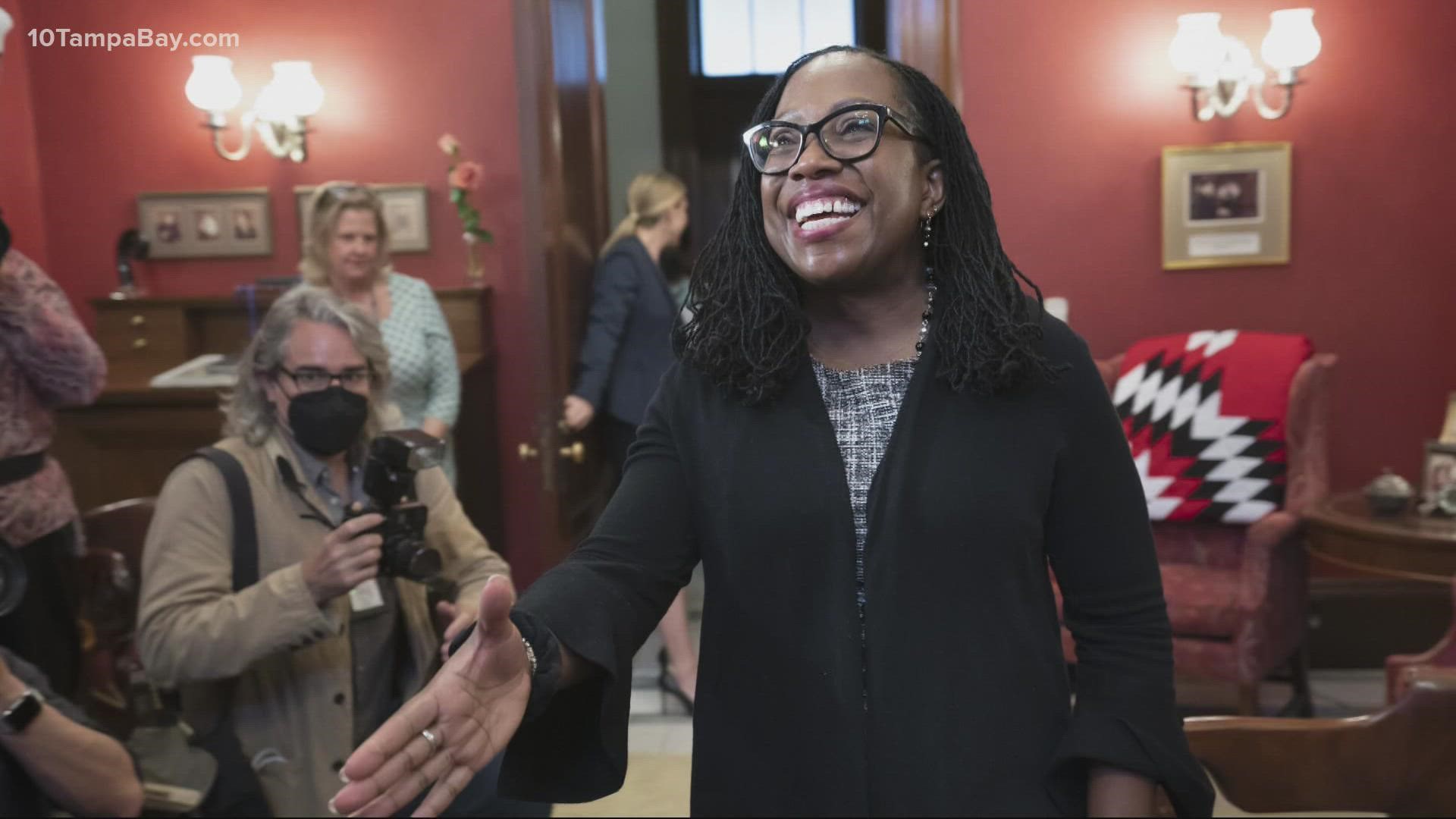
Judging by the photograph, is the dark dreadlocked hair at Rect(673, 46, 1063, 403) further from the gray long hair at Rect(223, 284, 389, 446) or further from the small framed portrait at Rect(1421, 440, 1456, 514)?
the small framed portrait at Rect(1421, 440, 1456, 514)

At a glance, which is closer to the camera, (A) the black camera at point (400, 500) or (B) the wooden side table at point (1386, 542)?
(A) the black camera at point (400, 500)

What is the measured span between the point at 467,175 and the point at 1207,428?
6.59 feet

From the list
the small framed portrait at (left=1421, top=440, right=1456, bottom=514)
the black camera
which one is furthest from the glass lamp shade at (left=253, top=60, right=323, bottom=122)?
the small framed portrait at (left=1421, top=440, right=1456, bottom=514)

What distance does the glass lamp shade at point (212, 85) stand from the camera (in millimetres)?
2121

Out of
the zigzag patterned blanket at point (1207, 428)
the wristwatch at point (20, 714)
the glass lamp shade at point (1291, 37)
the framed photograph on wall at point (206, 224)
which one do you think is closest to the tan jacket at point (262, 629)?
the wristwatch at point (20, 714)

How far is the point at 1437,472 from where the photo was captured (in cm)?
273

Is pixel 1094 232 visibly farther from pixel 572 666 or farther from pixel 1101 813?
pixel 572 666

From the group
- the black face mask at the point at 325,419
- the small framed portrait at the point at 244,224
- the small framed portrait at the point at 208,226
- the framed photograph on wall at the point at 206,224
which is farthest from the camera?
the small framed portrait at the point at 244,224

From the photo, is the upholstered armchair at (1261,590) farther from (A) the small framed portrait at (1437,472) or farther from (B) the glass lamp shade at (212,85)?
(B) the glass lamp shade at (212,85)

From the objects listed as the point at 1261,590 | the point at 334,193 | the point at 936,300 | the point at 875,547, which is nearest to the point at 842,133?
the point at 936,300

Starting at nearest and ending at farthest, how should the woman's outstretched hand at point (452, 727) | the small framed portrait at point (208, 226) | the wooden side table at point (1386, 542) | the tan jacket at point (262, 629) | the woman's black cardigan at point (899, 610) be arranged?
the woman's outstretched hand at point (452, 727)
the woman's black cardigan at point (899, 610)
the tan jacket at point (262, 629)
the small framed portrait at point (208, 226)
the wooden side table at point (1386, 542)

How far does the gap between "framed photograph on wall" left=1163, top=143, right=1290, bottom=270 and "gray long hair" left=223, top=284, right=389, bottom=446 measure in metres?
1.61

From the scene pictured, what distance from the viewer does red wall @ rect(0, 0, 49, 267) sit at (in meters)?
1.84

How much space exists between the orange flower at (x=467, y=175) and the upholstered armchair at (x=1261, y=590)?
1.59 metres
